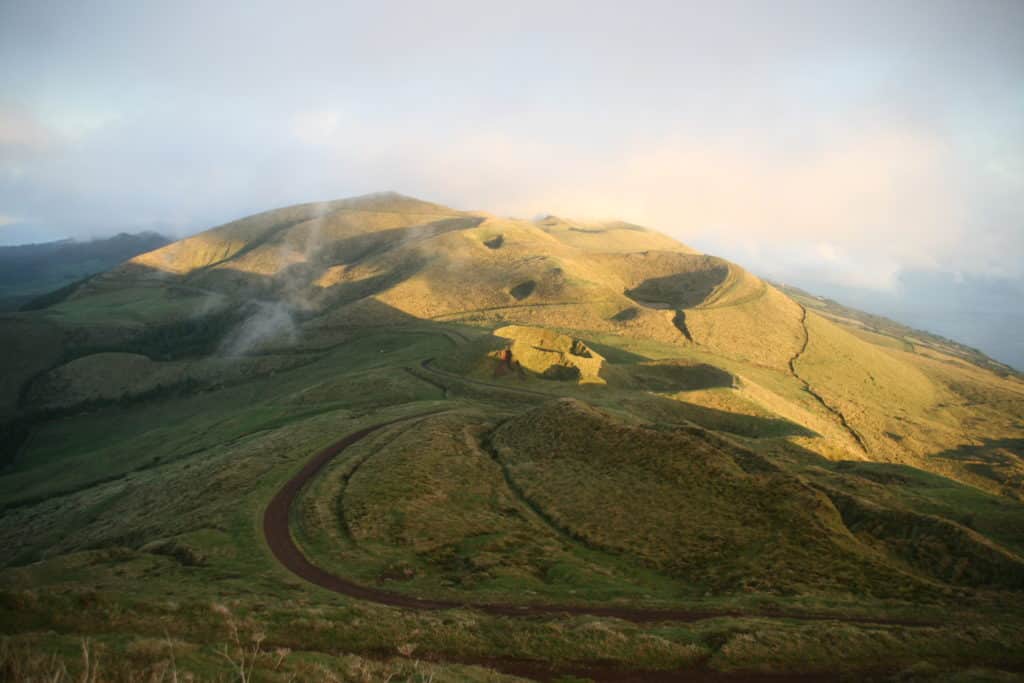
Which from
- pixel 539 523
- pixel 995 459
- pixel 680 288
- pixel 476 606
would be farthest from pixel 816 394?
pixel 476 606

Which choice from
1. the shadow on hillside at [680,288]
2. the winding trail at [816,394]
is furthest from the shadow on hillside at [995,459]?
the shadow on hillside at [680,288]

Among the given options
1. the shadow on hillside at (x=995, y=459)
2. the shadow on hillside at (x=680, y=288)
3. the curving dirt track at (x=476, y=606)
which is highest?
the shadow on hillside at (x=680, y=288)

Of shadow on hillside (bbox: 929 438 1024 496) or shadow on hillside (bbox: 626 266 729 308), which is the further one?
shadow on hillside (bbox: 626 266 729 308)

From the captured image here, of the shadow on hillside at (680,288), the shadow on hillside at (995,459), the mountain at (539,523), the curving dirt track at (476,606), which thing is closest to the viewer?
the mountain at (539,523)

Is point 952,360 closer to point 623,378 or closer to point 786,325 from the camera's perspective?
point 786,325

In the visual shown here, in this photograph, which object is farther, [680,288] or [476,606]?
[680,288]

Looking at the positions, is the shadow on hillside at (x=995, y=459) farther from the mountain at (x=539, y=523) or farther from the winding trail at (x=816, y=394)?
the winding trail at (x=816, y=394)

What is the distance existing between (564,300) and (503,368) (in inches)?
2545

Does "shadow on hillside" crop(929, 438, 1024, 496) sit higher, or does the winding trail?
the winding trail

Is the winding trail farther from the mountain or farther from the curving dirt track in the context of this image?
the curving dirt track

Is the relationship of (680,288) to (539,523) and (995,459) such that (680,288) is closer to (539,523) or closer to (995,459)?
(995,459)

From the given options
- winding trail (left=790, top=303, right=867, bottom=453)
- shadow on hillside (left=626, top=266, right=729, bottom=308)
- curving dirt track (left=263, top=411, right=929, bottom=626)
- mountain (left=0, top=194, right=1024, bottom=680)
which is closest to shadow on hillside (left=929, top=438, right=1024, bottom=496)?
mountain (left=0, top=194, right=1024, bottom=680)

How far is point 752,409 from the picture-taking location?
70.1m

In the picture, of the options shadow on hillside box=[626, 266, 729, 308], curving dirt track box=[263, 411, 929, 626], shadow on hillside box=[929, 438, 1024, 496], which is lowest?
shadow on hillside box=[929, 438, 1024, 496]
